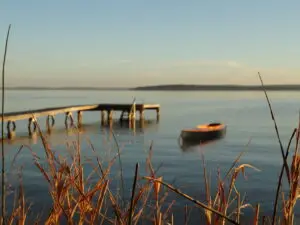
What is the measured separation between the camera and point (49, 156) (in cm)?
Result: 236

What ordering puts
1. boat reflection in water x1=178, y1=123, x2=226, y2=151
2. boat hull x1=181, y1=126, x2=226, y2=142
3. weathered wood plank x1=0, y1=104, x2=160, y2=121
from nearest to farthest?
weathered wood plank x1=0, y1=104, x2=160, y2=121
boat reflection in water x1=178, y1=123, x2=226, y2=151
boat hull x1=181, y1=126, x2=226, y2=142

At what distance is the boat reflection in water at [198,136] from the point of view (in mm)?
27016

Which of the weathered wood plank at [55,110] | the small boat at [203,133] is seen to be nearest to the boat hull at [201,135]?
the small boat at [203,133]

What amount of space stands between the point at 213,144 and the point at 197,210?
1545cm

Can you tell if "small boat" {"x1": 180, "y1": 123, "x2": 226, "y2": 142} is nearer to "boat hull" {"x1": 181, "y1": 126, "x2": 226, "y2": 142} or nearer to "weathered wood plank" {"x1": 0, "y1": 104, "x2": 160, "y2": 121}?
"boat hull" {"x1": 181, "y1": 126, "x2": 226, "y2": 142}

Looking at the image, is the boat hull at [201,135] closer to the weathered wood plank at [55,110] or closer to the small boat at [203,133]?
the small boat at [203,133]

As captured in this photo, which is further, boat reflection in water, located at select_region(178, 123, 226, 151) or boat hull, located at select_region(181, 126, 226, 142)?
boat hull, located at select_region(181, 126, 226, 142)

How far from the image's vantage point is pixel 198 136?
28984mm

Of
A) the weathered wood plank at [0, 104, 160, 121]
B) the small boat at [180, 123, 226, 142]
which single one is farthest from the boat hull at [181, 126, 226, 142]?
the weathered wood plank at [0, 104, 160, 121]

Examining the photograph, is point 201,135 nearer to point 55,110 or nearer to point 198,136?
point 198,136

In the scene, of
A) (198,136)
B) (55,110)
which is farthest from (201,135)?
(55,110)

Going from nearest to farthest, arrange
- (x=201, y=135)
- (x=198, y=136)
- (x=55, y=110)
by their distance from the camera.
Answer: (x=198, y=136), (x=201, y=135), (x=55, y=110)

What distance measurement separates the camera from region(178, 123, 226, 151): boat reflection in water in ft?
88.6

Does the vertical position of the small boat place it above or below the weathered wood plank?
below
